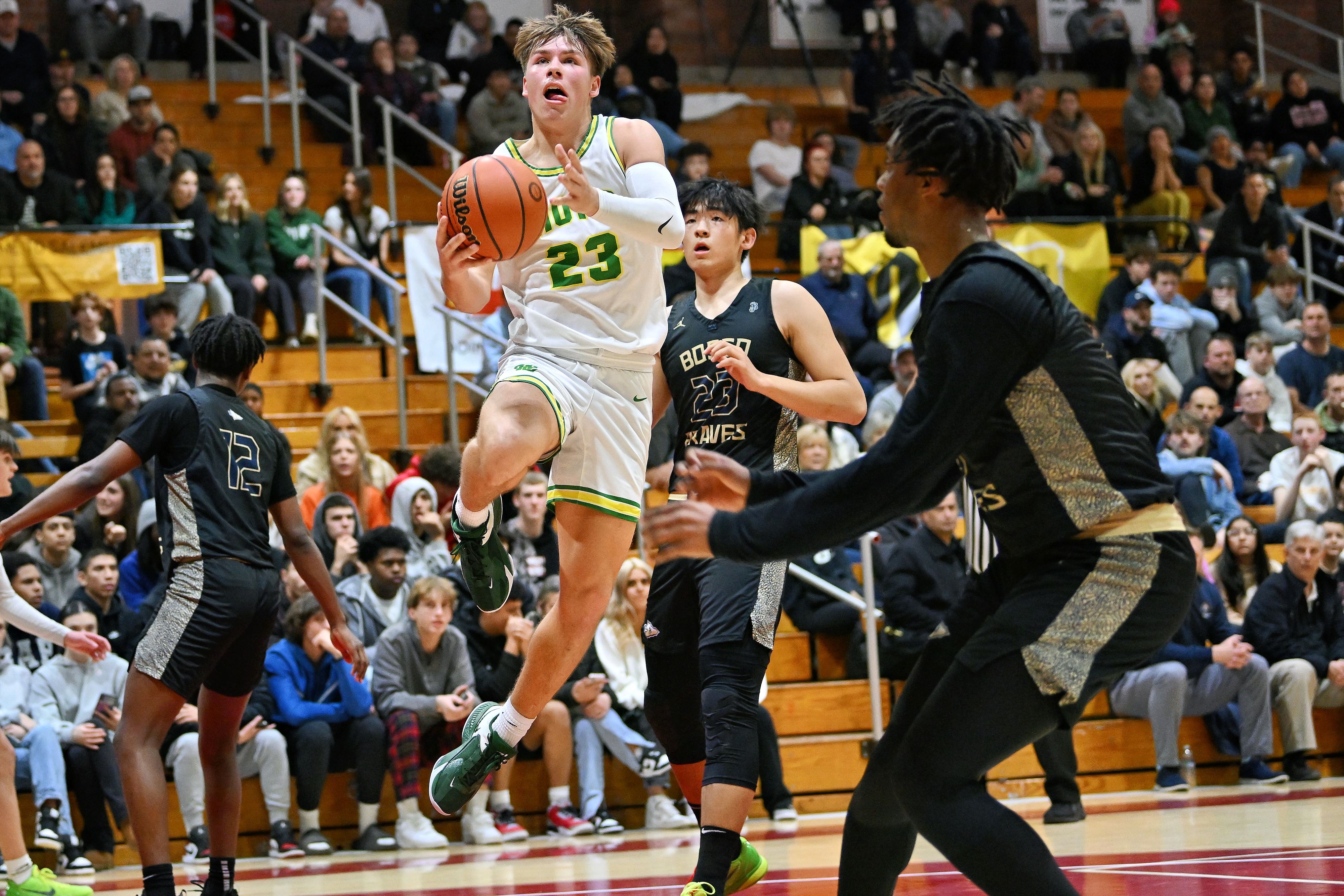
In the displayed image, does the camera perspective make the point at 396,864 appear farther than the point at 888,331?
No

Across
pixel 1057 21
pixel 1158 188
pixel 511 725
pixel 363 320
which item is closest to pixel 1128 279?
pixel 1158 188

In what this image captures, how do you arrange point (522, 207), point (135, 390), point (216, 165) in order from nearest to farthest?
point (522, 207) < point (135, 390) < point (216, 165)

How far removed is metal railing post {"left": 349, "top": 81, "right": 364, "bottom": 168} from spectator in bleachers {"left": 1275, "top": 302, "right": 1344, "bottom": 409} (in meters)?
8.29

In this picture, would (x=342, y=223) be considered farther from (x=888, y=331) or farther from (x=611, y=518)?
(x=611, y=518)

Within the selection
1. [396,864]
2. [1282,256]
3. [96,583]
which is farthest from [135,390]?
[1282,256]

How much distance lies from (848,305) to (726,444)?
307 inches

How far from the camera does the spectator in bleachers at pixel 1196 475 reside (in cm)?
1079

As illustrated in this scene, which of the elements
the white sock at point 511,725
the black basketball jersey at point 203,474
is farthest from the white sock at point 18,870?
the white sock at point 511,725

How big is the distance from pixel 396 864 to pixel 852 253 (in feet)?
25.2

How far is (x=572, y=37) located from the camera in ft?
15.9

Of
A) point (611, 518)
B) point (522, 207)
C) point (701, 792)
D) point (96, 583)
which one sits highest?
point (522, 207)

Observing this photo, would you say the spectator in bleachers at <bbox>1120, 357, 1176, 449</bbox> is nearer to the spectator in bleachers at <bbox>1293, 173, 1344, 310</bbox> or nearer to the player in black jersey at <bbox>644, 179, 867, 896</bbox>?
→ the spectator in bleachers at <bbox>1293, 173, 1344, 310</bbox>

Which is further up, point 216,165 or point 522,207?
point 522,207

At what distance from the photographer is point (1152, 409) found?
1157 centimetres
